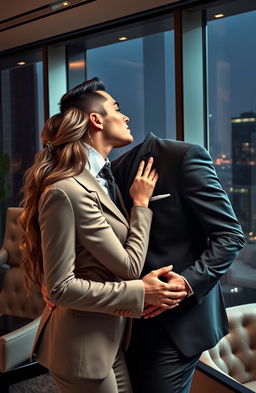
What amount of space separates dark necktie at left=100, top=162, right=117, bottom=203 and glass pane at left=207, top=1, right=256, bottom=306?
5.65 ft

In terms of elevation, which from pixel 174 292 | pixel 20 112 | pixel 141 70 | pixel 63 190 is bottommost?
pixel 174 292

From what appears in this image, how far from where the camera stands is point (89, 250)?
1.37 m

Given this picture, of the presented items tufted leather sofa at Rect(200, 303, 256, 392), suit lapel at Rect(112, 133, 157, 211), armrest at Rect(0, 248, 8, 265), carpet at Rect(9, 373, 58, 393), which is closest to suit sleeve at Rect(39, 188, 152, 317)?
suit lapel at Rect(112, 133, 157, 211)

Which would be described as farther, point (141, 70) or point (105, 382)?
point (141, 70)

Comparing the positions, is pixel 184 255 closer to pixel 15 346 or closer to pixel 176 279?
pixel 176 279

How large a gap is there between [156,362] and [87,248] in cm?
42

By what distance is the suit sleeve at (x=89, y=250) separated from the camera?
133 centimetres

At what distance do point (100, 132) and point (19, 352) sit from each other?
1659mm

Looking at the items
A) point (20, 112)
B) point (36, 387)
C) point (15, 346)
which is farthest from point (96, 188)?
point (20, 112)

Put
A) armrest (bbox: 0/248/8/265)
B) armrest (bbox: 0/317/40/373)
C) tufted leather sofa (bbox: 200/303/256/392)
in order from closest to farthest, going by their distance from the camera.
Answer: armrest (bbox: 0/317/40/373) < tufted leather sofa (bbox: 200/303/256/392) < armrest (bbox: 0/248/8/265)

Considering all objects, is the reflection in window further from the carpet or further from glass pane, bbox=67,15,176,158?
the carpet

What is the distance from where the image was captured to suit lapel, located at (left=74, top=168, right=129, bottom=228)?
4.60 ft

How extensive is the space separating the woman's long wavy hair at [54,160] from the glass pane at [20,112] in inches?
118

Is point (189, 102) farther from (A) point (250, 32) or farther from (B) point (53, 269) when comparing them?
(B) point (53, 269)
